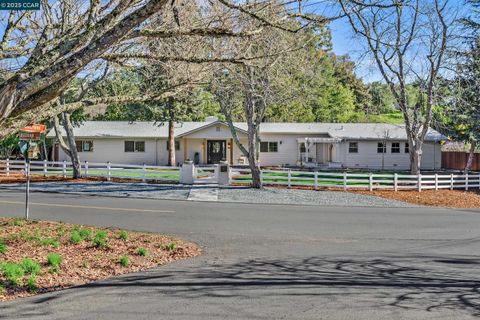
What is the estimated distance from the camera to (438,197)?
22.2m

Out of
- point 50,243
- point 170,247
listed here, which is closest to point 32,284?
point 50,243

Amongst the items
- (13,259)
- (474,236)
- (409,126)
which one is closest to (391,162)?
(409,126)

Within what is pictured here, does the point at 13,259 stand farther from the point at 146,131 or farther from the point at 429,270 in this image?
the point at 146,131

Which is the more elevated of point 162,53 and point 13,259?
point 162,53

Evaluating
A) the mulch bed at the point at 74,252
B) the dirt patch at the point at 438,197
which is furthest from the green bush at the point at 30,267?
the dirt patch at the point at 438,197

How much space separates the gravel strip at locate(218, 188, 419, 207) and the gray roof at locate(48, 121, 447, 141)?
1660cm

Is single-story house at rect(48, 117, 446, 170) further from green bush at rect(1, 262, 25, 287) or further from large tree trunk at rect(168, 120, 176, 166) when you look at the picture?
green bush at rect(1, 262, 25, 287)

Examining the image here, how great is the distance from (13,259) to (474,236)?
10.9 meters

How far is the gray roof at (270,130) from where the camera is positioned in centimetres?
3888

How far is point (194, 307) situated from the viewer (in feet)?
19.2

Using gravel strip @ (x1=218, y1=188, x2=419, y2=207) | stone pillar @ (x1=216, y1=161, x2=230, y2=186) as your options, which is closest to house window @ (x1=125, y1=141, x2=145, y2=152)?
stone pillar @ (x1=216, y1=161, x2=230, y2=186)

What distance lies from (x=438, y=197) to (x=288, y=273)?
661 inches

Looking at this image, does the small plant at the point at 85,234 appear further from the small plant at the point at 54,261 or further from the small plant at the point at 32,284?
the small plant at the point at 32,284

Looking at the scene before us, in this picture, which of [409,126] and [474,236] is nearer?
[474,236]
